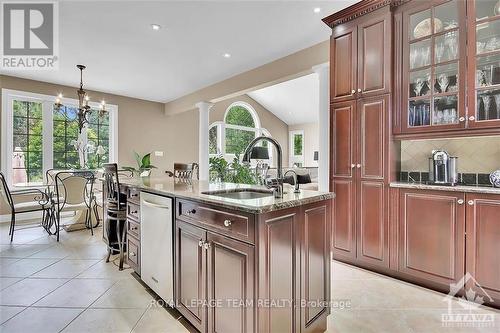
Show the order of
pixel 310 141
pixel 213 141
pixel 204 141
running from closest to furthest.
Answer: pixel 204 141, pixel 213 141, pixel 310 141

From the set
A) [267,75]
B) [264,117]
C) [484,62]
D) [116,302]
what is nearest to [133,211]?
[116,302]

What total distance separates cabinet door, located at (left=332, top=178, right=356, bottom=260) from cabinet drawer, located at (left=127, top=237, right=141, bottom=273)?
2.00 meters

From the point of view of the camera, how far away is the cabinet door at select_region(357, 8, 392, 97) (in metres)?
2.48

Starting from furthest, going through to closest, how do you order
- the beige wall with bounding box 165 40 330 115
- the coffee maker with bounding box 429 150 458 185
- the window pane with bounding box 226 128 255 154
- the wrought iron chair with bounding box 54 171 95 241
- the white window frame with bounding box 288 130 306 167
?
the white window frame with bounding box 288 130 306 167, the window pane with bounding box 226 128 255 154, the wrought iron chair with bounding box 54 171 95 241, the beige wall with bounding box 165 40 330 115, the coffee maker with bounding box 429 150 458 185

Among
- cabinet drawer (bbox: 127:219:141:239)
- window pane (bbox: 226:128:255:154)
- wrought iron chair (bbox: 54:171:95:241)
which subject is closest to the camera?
cabinet drawer (bbox: 127:219:141:239)

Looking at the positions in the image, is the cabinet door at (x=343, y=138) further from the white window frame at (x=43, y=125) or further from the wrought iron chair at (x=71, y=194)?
the white window frame at (x=43, y=125)

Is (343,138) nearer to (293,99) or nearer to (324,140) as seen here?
(324,140)

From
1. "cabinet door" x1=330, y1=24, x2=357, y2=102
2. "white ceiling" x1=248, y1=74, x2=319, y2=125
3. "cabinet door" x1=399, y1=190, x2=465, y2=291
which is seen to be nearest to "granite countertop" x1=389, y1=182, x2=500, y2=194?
"cabinet door" x1=399, y1=190, x2=465, y2=291

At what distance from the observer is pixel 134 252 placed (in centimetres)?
241

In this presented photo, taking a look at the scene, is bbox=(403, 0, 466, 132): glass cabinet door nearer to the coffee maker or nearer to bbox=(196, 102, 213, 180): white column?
the coffee maker

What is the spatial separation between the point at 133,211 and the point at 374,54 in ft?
9.15

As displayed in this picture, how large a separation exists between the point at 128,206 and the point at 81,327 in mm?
1034

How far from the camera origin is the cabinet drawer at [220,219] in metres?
1.27

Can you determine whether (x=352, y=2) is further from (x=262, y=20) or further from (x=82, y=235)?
(x=82, y=235)
